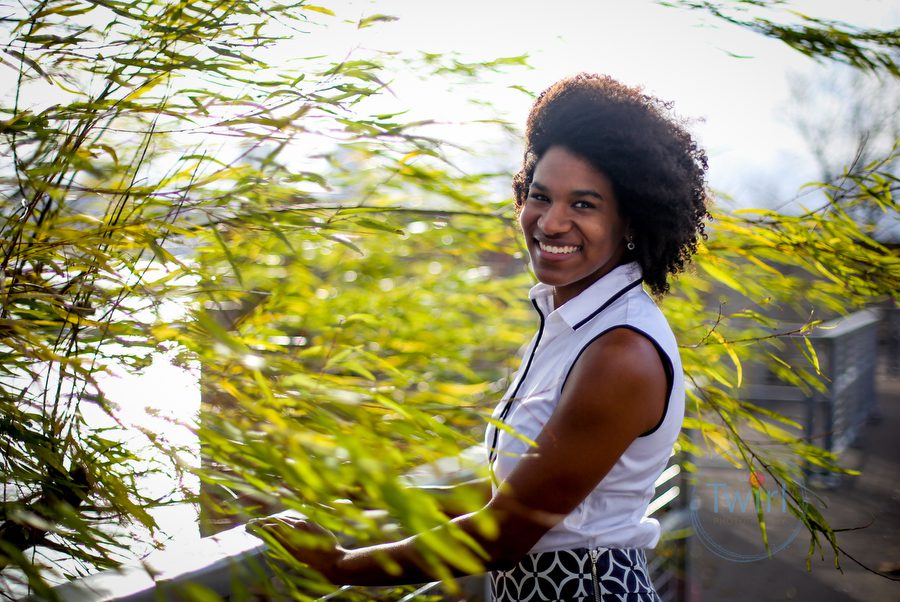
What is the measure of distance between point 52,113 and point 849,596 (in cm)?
369

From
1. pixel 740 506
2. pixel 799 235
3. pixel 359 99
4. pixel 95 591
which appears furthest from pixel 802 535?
pixel 95 591

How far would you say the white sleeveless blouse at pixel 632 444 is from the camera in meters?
1.31

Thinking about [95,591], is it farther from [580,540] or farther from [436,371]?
[436,371]

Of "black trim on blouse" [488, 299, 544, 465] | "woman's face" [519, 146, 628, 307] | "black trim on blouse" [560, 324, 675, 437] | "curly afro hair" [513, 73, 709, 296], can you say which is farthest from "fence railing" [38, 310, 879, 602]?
"curly afro hair" [513, 73, 709, 296]

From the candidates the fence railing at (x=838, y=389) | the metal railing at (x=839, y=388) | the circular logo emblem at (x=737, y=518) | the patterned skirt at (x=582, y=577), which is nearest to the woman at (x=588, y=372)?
the patterned skirt at (x=582, y=577)

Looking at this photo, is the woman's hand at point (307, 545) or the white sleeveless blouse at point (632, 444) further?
the white sleeveless blouse at point (632, 444)

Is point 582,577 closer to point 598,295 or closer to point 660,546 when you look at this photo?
point 598,295

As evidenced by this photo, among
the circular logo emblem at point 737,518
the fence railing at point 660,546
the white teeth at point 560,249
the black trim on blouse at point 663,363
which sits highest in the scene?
the white teeth at point 560,249

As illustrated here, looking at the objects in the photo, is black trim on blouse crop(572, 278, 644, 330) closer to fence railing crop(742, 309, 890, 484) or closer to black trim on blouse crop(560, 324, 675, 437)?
black trim on blouse crop(560, 324, 675, 437)

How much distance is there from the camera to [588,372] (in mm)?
1233

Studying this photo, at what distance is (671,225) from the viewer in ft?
5.12

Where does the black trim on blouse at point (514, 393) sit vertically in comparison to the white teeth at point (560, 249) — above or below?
below

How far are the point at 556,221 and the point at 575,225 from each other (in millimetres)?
38

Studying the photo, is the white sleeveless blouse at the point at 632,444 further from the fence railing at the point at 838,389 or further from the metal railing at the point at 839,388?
the metal railing at the point at 839,388
